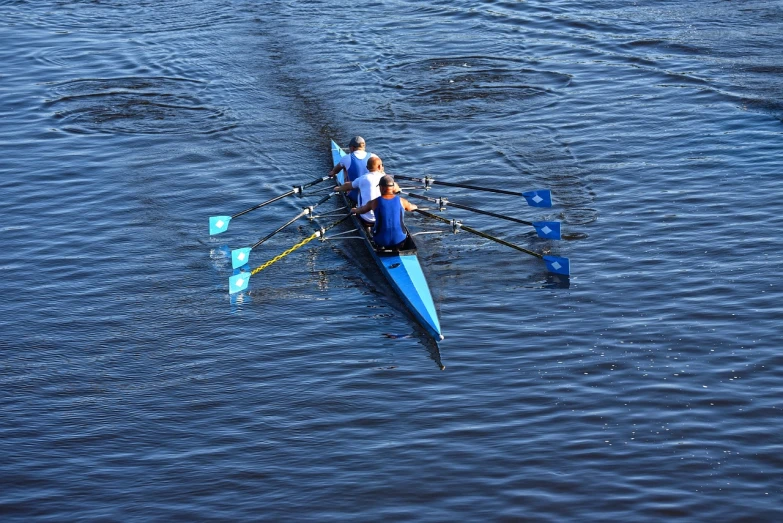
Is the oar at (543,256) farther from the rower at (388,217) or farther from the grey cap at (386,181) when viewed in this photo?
the grey cap at (386,181)

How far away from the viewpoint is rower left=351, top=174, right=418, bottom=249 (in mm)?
17891

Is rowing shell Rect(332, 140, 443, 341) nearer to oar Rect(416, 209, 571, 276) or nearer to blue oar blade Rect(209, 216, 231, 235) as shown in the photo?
oar Rect(416, 209, 571, 276)

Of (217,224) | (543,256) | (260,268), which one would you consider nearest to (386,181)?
(260,268)

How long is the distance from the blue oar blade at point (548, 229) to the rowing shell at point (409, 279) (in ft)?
8.21

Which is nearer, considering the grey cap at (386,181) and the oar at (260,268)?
the grey cap at (386,181)

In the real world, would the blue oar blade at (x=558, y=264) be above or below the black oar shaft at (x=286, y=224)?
below

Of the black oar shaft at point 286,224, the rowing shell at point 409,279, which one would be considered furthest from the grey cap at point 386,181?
the black oar shaft at point 286,224

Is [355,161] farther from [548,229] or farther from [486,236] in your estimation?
[548,229]

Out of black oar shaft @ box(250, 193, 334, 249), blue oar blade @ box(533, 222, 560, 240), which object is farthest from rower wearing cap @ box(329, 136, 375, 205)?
blue oar blade @ box(533, 222, 560, 240)

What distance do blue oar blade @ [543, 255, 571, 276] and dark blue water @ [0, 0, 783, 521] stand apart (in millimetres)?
405

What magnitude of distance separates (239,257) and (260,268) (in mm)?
506

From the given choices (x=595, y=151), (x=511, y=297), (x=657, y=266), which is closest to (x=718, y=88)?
(x=595, y=151)

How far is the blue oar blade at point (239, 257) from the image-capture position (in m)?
18.6

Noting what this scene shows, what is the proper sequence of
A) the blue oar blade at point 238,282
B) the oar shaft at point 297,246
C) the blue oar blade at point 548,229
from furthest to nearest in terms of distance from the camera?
the oar shaft at point 297,246
the blue oar blade at point 548,229
the blue oar blade at point 238,282
